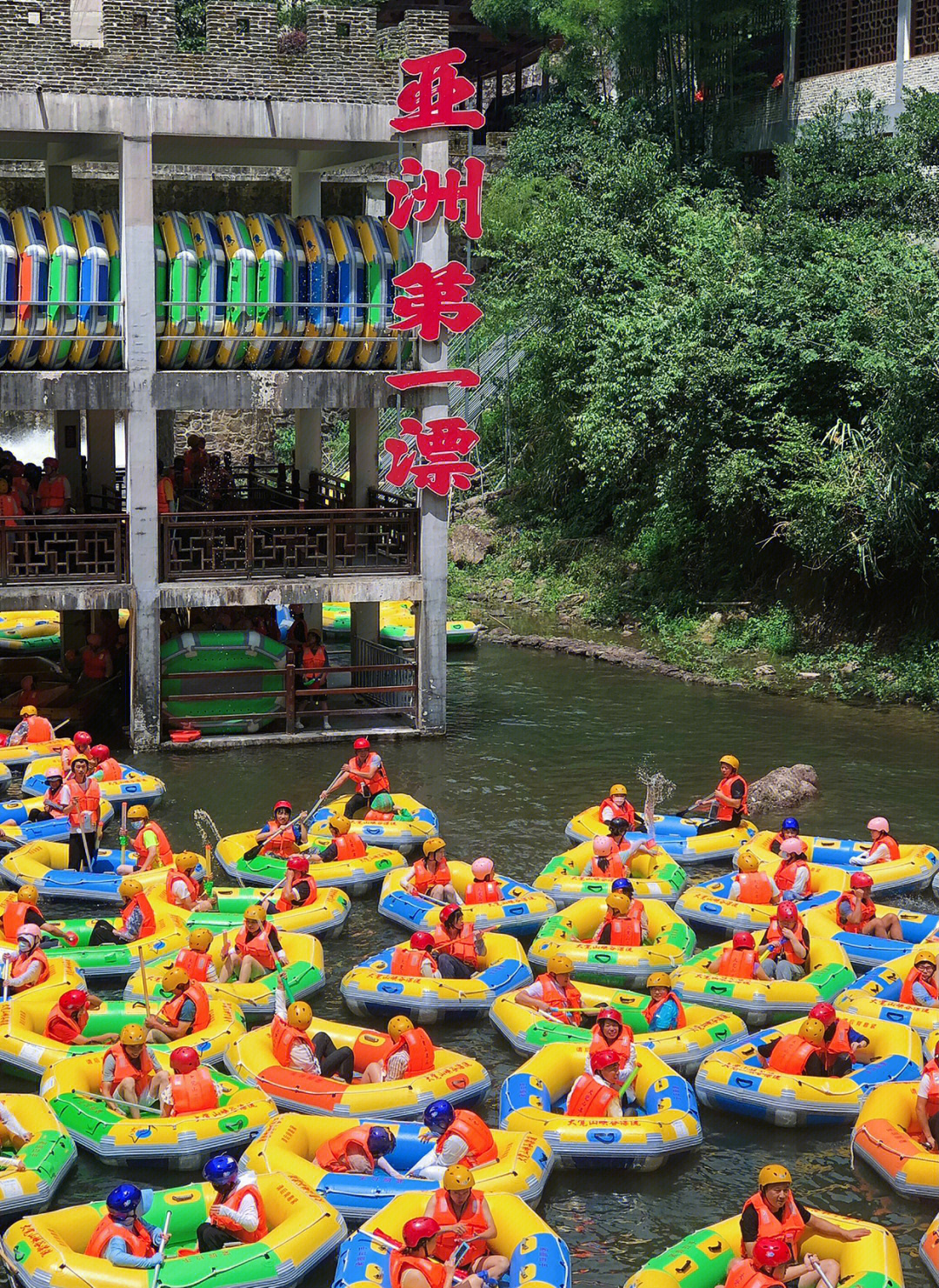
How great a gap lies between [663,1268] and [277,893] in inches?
301

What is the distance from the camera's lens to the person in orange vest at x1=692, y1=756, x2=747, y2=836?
21.1m

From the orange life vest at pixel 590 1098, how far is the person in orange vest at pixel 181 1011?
343 centimetres

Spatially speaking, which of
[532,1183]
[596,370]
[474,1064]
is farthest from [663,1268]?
[596,370]

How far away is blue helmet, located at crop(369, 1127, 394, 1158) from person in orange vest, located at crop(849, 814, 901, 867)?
28.1 feet

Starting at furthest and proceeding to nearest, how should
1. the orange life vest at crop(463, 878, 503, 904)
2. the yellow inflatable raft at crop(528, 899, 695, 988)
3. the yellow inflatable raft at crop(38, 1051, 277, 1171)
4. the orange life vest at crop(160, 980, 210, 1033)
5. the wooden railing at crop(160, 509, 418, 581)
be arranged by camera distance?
1. the wooden railing at crop(160, 509, 418, 581)
2. the orange life vest at crop(463, 878, 503, 904)
3. the yellow inflatable raft at crop(528, 899, 695, 988)
4. the orange life vest at crop(160, 980, 210, 1033)
5. the yellow inflatable raft at crop(38, 1051, 277, 1171)

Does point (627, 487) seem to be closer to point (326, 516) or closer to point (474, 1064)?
point (326, 516)

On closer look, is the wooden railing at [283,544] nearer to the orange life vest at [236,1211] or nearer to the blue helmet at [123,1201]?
the orange life vest at [236,1211]

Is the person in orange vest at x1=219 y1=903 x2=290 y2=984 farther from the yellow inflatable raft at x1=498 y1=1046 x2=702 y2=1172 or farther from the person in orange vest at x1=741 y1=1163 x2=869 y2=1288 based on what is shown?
the person in orange vest at x1=741 y1=1163 x2=869 y2=1288

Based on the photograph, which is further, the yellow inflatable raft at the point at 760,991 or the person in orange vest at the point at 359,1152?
the yellow inflatable raft at the point at 760,991

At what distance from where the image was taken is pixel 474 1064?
49.0 ft

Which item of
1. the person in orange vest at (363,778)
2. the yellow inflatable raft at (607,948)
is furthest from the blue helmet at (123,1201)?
the person in orange vest at (363,778)

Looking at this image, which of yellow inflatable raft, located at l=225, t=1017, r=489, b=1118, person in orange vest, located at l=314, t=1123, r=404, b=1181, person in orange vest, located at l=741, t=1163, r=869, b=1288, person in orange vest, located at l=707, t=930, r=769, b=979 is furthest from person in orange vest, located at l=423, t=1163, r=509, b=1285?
person in orange vest, located at l=707, t=930, r=769, b=979

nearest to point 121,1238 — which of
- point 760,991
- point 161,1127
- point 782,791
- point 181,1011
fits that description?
point 161,1127

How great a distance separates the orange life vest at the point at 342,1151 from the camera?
43.4 ft
